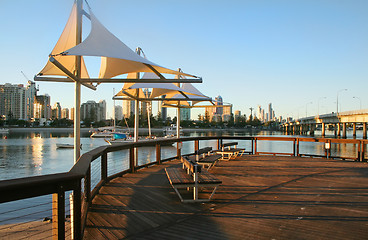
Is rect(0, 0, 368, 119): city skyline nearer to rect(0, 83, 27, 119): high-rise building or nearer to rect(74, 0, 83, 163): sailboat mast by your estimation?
rect(74, 0, 83, 163): sailboat mast

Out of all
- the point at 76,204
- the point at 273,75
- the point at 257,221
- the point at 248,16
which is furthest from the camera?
the point at 273,75

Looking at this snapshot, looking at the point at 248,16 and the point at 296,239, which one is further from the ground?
the point at 248,16

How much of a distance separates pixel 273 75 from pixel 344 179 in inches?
1044

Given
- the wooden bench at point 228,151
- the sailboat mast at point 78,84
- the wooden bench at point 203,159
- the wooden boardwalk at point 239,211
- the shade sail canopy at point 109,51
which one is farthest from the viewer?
the wooden bench at point 228,151

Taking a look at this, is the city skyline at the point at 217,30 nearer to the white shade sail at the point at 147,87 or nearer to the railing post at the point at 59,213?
the white shade sail at the point at 147,87

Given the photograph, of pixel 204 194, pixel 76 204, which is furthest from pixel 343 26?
pixel 76 204

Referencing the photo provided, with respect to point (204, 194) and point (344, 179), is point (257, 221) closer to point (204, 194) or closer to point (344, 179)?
point (204, 194)

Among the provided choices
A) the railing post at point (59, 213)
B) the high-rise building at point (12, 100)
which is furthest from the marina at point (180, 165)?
the high-rise building at point (12, 100)

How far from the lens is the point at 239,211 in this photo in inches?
168

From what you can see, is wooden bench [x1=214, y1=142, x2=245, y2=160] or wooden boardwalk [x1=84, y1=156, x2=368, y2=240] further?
wooden bench [x1=214, y1=142, x2=245, y2=160]

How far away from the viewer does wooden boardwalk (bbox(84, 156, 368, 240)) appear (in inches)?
133

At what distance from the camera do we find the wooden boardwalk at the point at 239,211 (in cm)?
337

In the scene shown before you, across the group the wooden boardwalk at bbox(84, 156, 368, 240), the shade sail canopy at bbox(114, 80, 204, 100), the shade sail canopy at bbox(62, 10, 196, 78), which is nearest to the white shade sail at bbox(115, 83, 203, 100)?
the shade sail canopy at bbox(114, 80, 204, 100)

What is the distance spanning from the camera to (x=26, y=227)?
4.24m
